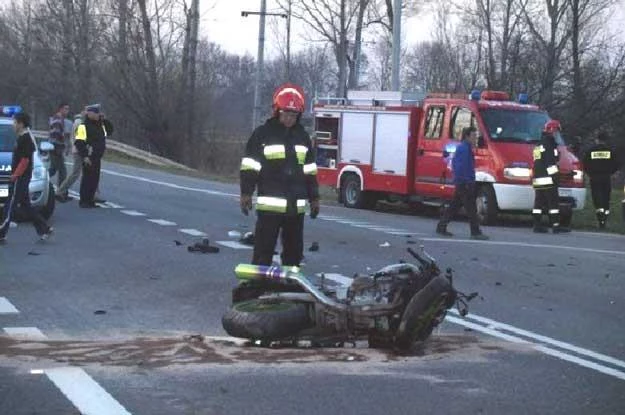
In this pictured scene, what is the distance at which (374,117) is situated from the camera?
2089 centimetres

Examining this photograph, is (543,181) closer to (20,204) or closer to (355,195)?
(355,195)

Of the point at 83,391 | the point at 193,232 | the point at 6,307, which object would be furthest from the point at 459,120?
the point at 83,391

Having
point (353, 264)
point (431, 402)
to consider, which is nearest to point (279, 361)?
A: point (431, 402)

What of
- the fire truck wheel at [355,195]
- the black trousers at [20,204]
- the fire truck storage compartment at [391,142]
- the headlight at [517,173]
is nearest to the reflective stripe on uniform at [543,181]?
the headlight at [517,173]

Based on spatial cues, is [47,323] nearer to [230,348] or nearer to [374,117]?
[230,348]

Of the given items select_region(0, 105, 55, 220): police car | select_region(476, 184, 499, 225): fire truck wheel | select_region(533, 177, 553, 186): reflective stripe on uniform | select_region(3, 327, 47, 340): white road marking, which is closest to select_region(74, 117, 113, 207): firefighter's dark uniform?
select_region(0, 105, 55, 220): police car

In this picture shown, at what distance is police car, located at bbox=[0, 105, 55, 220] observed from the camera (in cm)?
1430

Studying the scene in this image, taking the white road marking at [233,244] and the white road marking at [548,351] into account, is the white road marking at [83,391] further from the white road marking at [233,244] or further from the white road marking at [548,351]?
the white road marking at [233,244]

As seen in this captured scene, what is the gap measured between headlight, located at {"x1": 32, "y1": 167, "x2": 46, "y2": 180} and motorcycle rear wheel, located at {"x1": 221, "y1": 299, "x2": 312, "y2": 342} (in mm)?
8341

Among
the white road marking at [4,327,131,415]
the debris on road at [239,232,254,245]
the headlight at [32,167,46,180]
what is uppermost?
the headlight at [32,167,46,180]

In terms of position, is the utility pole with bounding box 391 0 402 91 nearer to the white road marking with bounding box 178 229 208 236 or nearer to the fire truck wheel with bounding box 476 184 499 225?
the fire truck wheel with bounding box 476 184 499 225

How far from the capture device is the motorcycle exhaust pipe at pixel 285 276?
705 centimetres

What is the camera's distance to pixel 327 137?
22234 mm

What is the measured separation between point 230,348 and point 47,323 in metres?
1.79
